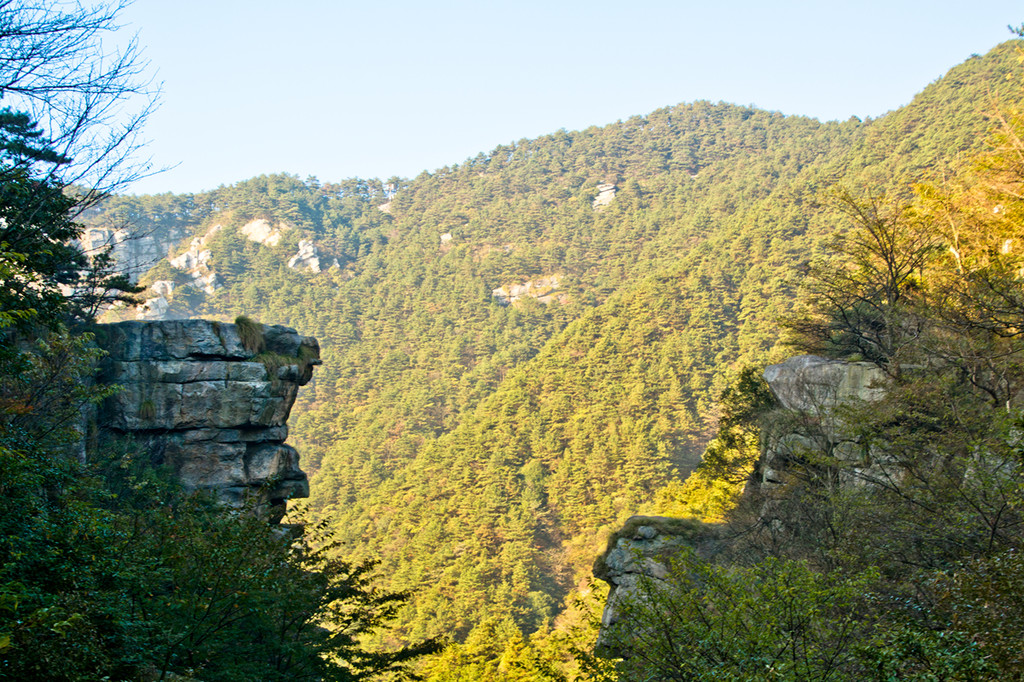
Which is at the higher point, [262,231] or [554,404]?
[262,231]

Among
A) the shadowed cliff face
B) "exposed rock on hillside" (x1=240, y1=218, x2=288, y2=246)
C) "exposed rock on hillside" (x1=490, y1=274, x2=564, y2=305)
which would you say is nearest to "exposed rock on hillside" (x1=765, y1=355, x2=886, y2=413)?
the shadowed cliff face

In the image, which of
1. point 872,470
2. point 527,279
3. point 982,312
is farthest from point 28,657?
point 527,279

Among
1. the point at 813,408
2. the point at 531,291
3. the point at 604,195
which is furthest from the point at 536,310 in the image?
the point at 813,408

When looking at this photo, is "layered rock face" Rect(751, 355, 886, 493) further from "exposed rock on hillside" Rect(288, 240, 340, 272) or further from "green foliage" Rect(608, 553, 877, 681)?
"exposed rock on hillside" Rect(288, 240, 340, 272)

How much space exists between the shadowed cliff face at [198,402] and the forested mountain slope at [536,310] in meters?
16.4

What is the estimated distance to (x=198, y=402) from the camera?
58.2 ft

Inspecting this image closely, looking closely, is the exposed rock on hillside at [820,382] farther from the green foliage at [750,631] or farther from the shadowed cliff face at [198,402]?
the shadowed cliff face at [198,402]

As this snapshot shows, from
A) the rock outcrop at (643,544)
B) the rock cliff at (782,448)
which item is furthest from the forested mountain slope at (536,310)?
the rock outcrop at (643,544)

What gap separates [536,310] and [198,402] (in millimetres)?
76446

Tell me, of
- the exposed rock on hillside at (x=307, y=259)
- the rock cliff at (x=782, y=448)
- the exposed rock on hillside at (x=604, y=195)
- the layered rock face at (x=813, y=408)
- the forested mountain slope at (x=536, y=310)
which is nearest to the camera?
the layered rock face at (x=813, y=408)

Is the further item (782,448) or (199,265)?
(199,265)

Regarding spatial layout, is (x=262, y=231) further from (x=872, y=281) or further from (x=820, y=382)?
(x=820, y=382)

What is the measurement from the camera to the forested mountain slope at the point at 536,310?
4819cm

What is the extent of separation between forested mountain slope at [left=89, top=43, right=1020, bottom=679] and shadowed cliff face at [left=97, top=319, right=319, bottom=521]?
53.8 feet
